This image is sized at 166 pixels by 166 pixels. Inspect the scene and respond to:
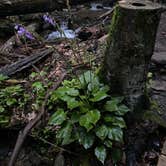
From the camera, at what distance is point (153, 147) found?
3.27m

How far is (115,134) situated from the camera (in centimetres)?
288

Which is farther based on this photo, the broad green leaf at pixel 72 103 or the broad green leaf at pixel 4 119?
the broad green leaf at pixel 4 119

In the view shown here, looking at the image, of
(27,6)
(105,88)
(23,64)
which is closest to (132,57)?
(105,88)

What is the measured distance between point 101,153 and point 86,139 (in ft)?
0.56

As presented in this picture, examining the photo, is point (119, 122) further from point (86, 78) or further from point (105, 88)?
point (86, 78)

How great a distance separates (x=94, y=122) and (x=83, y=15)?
5.40m

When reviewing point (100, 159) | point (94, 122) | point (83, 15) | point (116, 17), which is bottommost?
point (83, 15)

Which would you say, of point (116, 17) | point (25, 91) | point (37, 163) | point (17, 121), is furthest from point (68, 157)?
point (116, 17)

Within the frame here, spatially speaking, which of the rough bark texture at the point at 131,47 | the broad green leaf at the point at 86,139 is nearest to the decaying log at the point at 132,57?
the rough bark texture at the point at 131,47

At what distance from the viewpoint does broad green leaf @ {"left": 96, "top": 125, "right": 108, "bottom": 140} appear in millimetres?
2848

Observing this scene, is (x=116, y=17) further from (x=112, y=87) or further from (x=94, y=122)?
(x=94, y=122)

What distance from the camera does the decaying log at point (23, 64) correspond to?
429cm

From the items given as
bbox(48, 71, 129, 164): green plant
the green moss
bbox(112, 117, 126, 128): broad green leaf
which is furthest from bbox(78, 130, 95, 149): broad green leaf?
the green moss

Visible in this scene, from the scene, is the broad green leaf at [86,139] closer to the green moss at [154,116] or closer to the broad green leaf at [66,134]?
the broad green leaf at [66,134]
